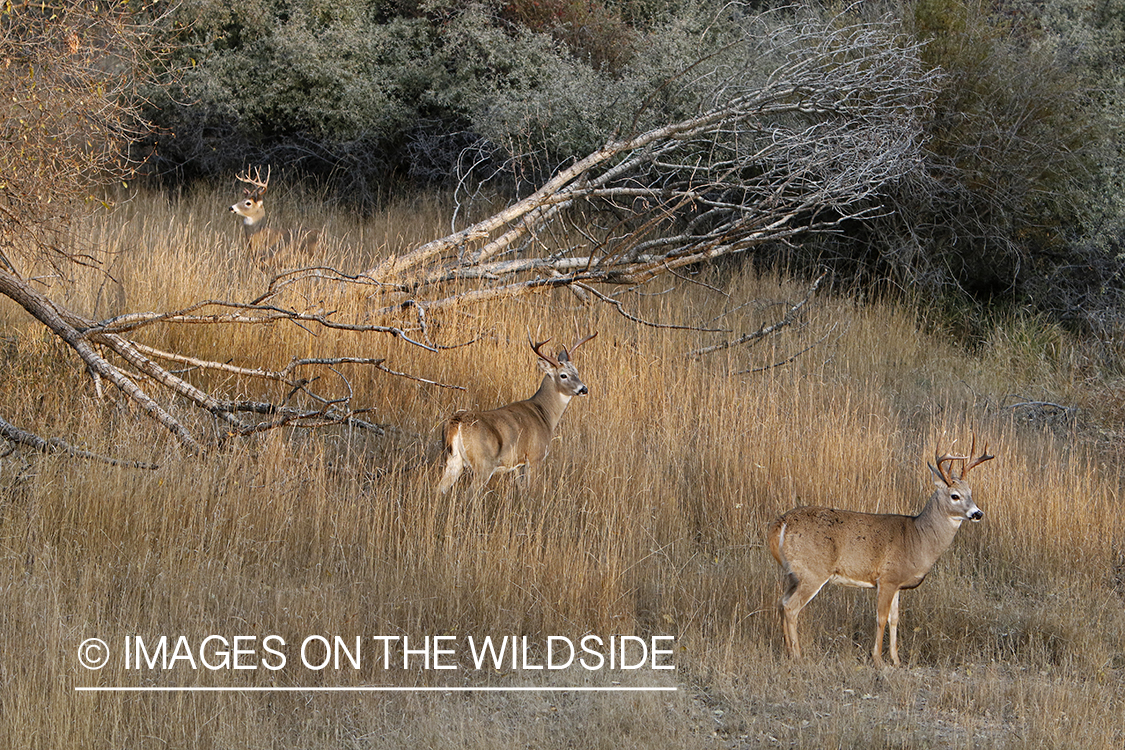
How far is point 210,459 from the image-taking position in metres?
7.01

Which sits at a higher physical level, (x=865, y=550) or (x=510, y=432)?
(x=510, y=432)

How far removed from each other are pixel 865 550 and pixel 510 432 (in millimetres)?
2681

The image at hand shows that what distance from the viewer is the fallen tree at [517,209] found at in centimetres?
761

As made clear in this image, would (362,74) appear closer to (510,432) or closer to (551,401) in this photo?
(551,401)

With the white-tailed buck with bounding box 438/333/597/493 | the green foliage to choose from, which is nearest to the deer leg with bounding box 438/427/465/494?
the white-tailed buck with bounding box 438/333/597/493

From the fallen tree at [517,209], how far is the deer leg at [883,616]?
11.8 feet

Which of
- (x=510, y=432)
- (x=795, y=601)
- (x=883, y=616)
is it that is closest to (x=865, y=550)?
(x=883, y=616)

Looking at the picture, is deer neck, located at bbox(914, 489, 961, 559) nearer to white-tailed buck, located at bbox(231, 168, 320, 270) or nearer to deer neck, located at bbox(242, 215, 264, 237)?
white-tailed buck, located at bbox(231, 168, 320, 270)

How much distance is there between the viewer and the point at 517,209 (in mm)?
10508

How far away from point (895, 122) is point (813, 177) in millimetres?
1240

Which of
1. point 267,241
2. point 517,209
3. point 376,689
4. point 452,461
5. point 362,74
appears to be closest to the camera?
point 376,689

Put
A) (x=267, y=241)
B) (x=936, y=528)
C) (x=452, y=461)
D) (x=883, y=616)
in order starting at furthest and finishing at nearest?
(x=267, y=241)
(x=452, y=461)
(x=936, y=528)
(x=883, y=616)

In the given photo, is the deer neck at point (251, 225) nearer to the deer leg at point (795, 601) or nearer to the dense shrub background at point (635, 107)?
the dense shrub background at point (635, 107)

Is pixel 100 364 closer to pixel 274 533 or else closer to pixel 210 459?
pixel 210 459
